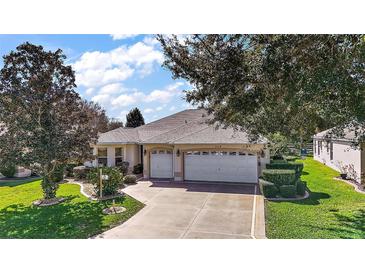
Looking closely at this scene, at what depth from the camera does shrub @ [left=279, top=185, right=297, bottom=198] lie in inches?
460

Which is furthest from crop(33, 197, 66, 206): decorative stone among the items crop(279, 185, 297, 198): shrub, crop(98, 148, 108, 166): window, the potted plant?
the potted plant

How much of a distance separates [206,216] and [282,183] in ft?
14.8

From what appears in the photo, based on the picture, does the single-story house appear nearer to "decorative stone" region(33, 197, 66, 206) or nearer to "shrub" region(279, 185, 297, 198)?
"shrub" region(279, 185, 297, 198)

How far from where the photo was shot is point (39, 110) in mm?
11055

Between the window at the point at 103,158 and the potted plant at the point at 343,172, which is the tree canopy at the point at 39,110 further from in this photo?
the potted plant at the point at 343,172

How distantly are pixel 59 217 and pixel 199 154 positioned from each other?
27.4 ft

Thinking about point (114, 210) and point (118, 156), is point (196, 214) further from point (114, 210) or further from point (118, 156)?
point (118, 156)

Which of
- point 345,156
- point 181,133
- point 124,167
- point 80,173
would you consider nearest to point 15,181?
point 80,173

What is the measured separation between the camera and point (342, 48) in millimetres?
7102

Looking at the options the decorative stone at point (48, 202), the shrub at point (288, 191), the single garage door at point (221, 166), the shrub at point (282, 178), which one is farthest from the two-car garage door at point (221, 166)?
the decorative stone at point (48, 202)

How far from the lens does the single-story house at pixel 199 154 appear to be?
1496 centimetres

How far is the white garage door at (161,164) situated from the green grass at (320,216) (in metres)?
7.25
